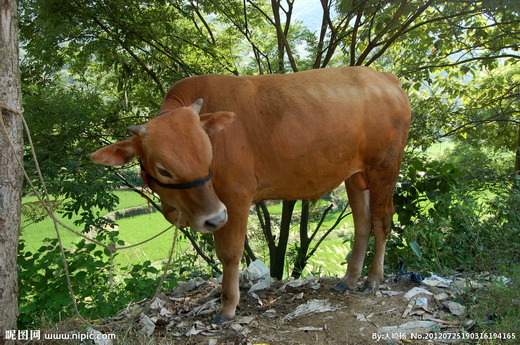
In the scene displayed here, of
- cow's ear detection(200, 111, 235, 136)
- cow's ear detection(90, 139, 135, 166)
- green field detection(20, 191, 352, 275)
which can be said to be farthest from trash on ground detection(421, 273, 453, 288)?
green field detection(20, 191, 352, 275)

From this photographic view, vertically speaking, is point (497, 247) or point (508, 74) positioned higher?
point (508, 74)

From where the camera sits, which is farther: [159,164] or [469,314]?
[469,314]

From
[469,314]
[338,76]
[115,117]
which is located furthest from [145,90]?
[469,314]

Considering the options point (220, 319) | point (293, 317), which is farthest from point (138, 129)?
point (293, 317)

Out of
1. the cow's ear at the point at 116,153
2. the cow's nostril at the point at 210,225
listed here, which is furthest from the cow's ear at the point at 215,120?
the cow's nostril at the point at 210,225

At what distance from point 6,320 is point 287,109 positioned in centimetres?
279

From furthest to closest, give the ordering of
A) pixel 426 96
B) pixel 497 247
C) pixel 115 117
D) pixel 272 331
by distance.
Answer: pixel 426 96
pixel 115 117
pixel 497 247
pixel 272 331

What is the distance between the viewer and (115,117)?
679 cm

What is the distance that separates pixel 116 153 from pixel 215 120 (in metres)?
0.79

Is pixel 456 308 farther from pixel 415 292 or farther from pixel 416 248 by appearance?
pixel 416 248

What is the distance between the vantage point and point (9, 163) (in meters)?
3.54

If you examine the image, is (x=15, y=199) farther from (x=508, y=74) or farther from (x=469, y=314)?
(x=508, y=74)

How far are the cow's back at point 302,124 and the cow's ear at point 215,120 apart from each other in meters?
0.18

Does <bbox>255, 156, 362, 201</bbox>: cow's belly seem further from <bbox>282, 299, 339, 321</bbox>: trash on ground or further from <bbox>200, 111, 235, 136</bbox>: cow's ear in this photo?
<bbox>282, 299, 339, 321</bbox>: trash on ground
